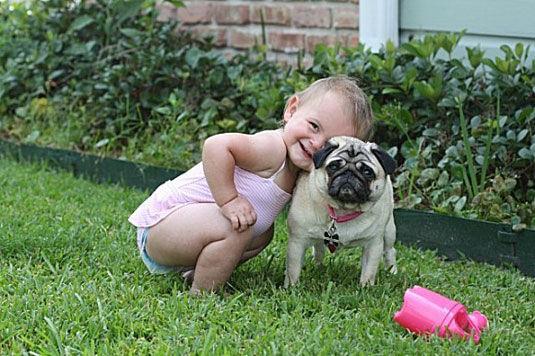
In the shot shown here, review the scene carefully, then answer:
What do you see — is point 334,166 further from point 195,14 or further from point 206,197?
point 195,14

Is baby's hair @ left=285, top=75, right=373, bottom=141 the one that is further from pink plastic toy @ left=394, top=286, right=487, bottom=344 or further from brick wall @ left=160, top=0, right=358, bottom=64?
brick wall @ left=160, top=0, right=358, bottom=64

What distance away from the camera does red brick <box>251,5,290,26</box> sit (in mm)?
6941

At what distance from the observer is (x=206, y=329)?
3297mm

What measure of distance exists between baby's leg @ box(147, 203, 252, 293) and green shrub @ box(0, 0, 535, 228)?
1.45 metres

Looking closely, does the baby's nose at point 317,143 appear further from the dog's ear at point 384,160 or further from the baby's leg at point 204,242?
the baby's leg at point 204,242

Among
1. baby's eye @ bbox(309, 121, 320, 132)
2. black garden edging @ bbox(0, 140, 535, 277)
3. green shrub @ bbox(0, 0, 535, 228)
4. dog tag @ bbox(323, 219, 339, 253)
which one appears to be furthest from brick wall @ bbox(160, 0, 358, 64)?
dog tag @ bbox(323, 219, 339, 253)

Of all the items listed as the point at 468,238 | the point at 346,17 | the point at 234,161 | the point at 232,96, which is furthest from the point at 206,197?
the point at 346,17

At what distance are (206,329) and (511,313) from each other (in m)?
1.17

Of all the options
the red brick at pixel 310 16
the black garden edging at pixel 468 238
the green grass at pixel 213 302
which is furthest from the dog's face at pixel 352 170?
the red brick at pixel 310 16

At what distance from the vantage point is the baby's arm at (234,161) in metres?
3.64

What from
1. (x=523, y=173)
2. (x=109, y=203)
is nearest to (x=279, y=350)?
(x=523, y=173)

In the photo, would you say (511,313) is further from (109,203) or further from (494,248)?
(109,203)

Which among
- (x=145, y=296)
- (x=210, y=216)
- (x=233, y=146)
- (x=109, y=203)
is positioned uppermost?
(x=233, y=146)

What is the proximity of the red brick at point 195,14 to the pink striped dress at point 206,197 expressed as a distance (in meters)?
3.65
